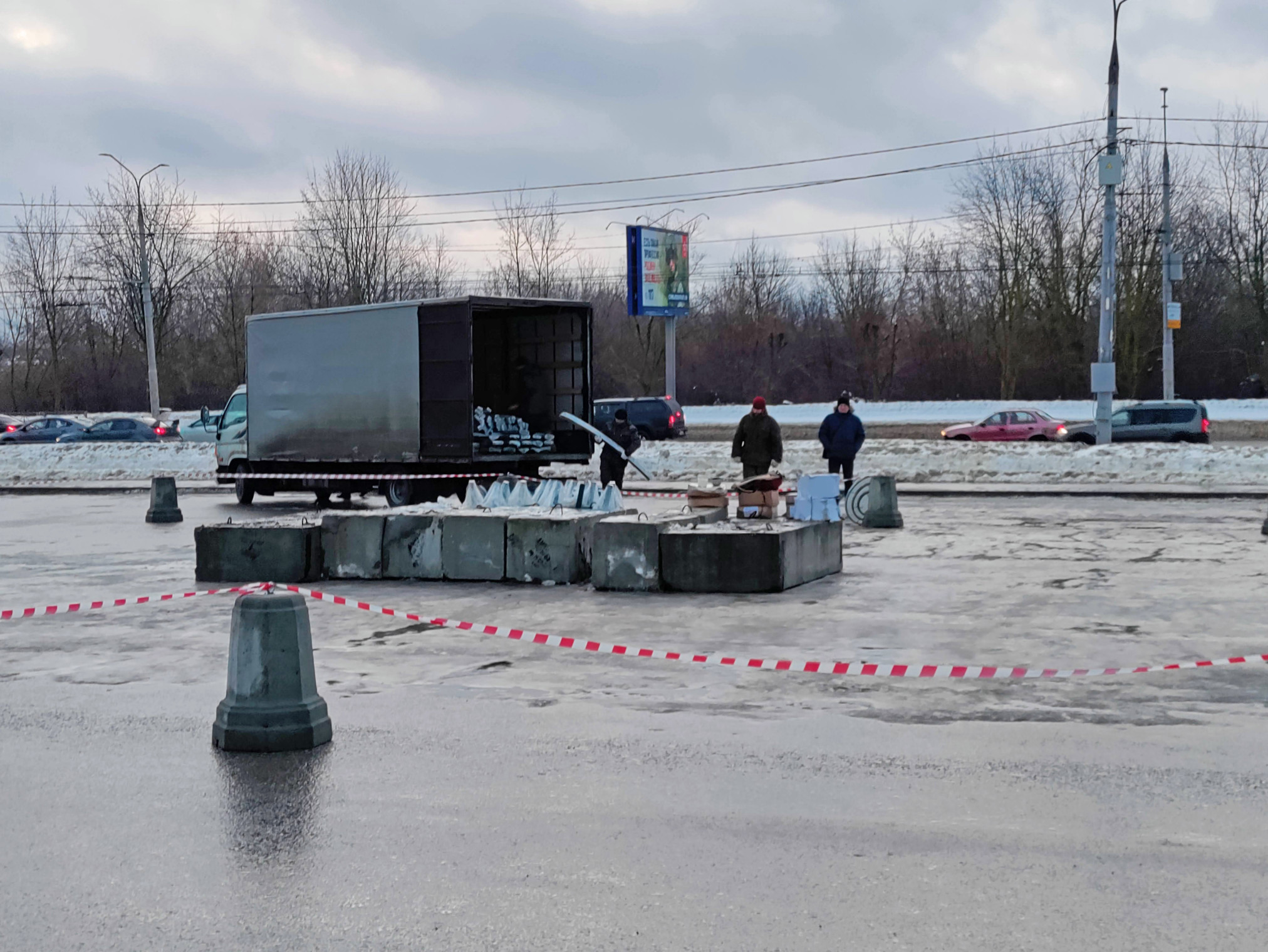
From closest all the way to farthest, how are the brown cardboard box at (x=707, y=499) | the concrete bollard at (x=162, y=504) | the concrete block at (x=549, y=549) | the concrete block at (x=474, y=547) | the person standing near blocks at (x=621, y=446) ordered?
the concrete block at (x=549, y=549) < the concrete block at (x=474, y=547) < the brown cardboard box at (x=707, y=499) < the concrete bollard at (x=162, y=504) < the person standing near blocks at (x=621, y=446)

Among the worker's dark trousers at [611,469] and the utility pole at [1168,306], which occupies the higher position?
the utility pole at [1168,306]

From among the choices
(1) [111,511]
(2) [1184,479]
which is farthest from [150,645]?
(2) [1184,479]

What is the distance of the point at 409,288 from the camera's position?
69.8 metres

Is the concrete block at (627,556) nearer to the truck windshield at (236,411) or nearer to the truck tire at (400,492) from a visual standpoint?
the truck tire at (400,492)

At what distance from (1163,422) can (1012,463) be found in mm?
8453

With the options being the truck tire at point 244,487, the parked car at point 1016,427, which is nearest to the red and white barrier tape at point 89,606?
the truck tire at point 244,487

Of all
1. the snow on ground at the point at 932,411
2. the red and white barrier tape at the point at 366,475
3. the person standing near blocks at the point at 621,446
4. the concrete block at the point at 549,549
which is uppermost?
the snow on ground at the point at 932,411

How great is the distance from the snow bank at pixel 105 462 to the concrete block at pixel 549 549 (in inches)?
937

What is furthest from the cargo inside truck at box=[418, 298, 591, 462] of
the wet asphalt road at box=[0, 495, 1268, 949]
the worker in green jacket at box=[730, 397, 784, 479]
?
the wet asphalt road at box=[0, 495, 1268, 949]

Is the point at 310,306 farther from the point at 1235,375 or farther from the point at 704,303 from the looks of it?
the point at 1235,375

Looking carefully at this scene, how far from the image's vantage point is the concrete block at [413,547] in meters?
13.1

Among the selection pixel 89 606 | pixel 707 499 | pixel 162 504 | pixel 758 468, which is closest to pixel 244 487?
pixel 162 504

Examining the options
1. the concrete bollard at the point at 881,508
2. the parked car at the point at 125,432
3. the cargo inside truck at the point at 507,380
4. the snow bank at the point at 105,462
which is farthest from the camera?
the parked car at the point at 125,432

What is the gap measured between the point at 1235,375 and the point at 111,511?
51587 millimetres
